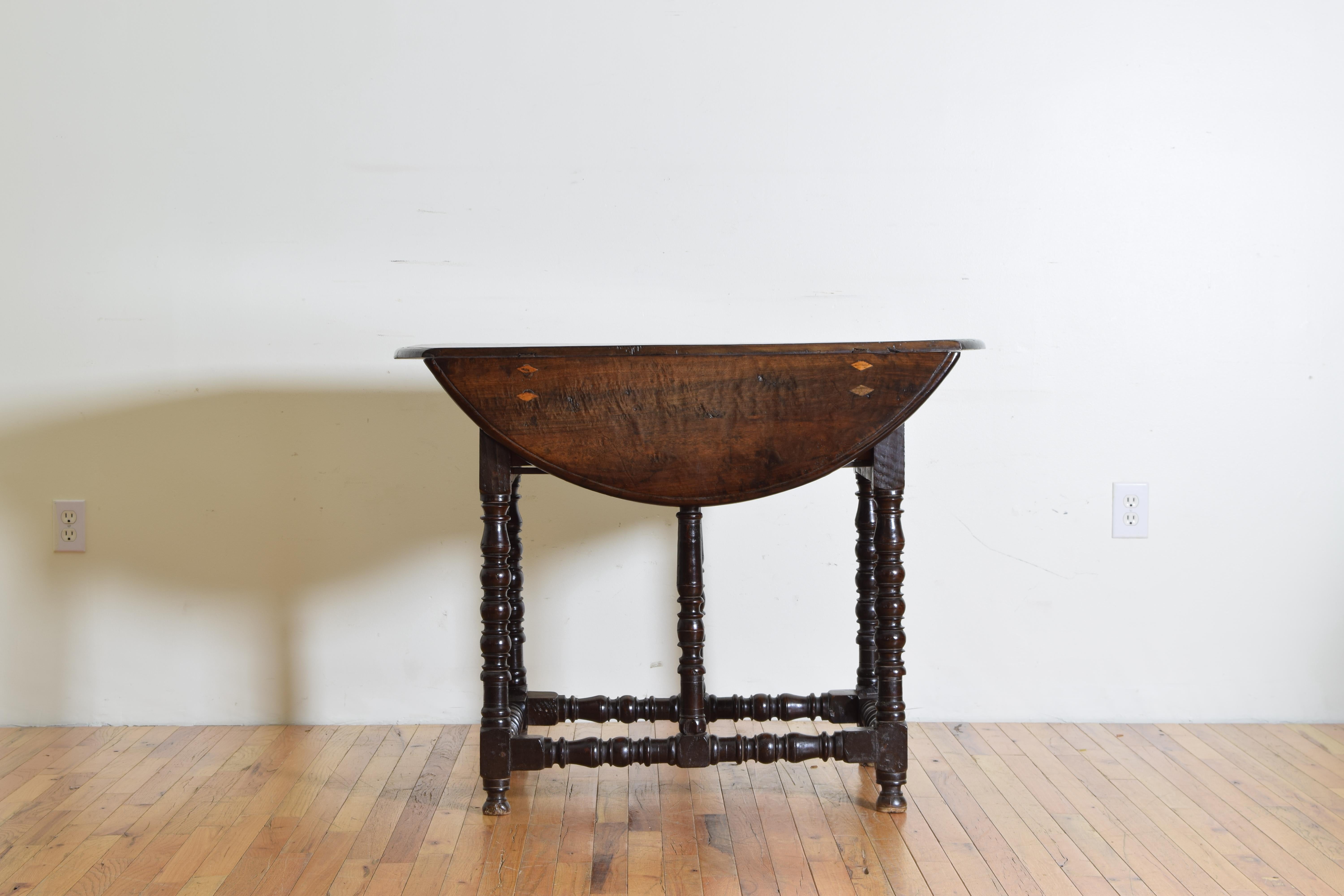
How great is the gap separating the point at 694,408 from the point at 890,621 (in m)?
0.48

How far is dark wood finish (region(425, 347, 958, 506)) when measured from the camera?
1488mm

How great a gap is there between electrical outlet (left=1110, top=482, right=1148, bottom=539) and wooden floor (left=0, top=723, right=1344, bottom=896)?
1.29 ft

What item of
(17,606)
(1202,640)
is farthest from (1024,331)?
(17,606)

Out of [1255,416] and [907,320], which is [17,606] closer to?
[907,320]

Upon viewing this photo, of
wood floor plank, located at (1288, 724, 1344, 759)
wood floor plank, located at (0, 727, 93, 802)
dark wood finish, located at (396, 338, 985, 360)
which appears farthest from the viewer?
wood floor plank, located at (1288, 724, 1344, 759)

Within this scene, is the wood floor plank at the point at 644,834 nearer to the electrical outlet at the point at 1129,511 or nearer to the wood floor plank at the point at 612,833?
the wood floor plank at the point at 612,833

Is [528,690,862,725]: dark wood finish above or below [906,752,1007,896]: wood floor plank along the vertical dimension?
above

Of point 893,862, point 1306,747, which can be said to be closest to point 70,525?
point 893,862

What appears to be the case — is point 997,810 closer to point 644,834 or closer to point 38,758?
point 644,834

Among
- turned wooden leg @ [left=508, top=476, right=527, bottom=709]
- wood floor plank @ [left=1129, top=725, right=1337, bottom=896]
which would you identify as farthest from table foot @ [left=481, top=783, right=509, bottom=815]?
wood floor plank @ [left=1129, top=725, right=1337, bottom=896]

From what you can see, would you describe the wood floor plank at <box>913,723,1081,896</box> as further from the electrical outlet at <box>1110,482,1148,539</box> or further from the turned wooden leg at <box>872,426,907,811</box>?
the electrical outlet at <box>1110,482,1148,539</box>

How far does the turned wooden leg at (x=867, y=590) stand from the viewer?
1.75 m

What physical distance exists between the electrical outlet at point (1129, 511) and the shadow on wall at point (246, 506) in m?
0.92

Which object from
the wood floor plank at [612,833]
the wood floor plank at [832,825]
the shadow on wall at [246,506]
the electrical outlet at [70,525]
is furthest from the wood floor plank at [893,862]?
the electrical outlet at [70,525]
